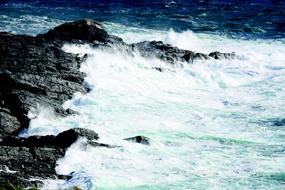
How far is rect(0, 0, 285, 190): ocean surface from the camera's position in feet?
50.0

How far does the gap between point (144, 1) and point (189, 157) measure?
31262 millimetres

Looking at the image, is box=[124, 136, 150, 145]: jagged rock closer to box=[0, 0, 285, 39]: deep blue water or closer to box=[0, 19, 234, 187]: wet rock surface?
box=[0, 19, 234, 187]: wet rock surface

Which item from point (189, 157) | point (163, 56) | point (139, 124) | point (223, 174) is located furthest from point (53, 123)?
point (163, 56)

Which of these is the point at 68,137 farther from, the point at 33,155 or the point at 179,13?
the point at 179,13

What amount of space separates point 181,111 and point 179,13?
22.5 m

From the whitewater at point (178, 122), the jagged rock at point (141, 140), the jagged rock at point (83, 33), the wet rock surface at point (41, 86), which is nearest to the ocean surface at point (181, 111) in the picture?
the whitewater at point (178, 122)

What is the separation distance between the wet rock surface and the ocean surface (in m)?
0.35

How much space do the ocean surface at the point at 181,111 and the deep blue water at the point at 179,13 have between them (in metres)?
0.27

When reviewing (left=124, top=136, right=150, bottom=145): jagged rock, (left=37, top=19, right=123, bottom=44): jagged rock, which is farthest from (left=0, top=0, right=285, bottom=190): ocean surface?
(left=37, top=19, right=123, bottom=44): jagged rock

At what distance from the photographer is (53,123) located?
1847 cm

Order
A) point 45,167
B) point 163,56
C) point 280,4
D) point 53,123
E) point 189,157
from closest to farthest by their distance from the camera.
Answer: point 45,167 < point 189,157 < point 53,123 < point 163,56 < point 280,4

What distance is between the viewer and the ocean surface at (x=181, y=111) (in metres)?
15.2

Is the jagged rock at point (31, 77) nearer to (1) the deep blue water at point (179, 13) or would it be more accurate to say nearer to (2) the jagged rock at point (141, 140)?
(2) the jagged rock at point (141, 140)

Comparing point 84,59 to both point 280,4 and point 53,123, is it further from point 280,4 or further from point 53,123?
point 280,4
